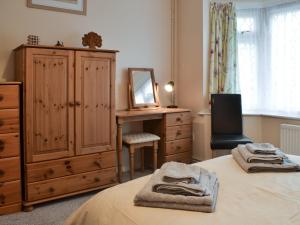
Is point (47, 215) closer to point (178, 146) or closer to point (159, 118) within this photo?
point (159, 118)

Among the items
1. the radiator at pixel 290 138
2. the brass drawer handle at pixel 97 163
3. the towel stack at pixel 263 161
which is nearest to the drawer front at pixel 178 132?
the brass drawer handle at pixel 97 163

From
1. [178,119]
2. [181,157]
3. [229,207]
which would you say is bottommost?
[181,157]

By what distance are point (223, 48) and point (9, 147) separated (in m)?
2.94

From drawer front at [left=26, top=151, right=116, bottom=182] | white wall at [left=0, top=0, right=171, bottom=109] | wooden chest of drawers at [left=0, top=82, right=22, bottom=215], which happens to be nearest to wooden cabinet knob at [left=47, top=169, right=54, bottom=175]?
drawer front at [left=26, top=151, right=116, bottom=182]

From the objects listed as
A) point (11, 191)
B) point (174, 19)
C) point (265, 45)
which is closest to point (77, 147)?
point (11, 191)

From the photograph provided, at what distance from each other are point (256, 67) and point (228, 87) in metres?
0.47

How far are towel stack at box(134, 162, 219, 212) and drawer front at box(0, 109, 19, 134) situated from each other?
1639 mm

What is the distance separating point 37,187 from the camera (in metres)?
2.71

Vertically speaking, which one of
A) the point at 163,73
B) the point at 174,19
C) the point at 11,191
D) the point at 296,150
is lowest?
the point at 11,191

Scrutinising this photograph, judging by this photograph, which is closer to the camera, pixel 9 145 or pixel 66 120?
pixel 9 145

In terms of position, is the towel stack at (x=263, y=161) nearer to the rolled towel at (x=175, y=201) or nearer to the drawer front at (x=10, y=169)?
the rolled towel at (x=175, y=201)

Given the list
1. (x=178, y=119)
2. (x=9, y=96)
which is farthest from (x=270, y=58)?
(x=9, y=96)

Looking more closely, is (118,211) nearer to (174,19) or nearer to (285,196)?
(285,196)

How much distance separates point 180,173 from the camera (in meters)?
1.52
